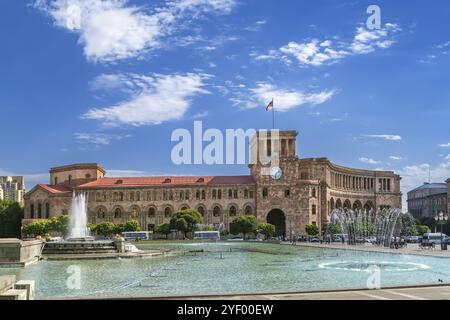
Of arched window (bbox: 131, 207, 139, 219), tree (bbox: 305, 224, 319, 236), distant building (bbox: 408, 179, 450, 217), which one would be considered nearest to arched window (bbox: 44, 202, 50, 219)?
arched window (bbox: 131, 207, 139, 219)

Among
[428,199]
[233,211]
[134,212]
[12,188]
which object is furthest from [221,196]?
[12,188]

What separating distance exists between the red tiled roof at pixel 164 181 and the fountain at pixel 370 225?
15629mm

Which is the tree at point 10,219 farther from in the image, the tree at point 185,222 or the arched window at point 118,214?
the tree at point 185,222

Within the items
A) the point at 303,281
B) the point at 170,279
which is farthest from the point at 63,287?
the point at 303,281

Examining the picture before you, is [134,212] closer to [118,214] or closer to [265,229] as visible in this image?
[118,214]

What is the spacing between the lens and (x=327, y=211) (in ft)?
303

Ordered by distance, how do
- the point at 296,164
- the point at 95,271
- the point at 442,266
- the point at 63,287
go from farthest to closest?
the point at 296,164, the point at 442,266, the point at 95,271, the point at 63,287

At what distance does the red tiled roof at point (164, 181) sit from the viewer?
304 ft

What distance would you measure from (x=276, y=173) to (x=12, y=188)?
9354 centimetres
